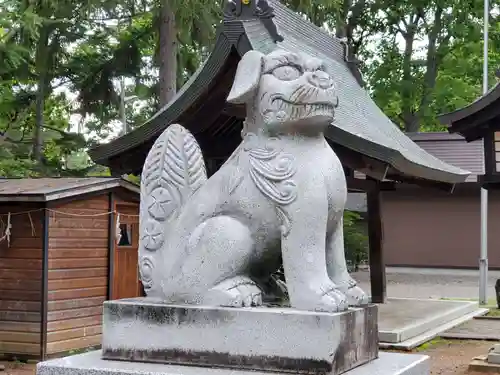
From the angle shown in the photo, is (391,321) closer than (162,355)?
No

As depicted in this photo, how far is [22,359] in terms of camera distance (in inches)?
360

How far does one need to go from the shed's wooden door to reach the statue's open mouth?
275 inches

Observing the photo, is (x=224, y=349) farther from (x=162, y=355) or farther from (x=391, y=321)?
(x=391, y=321)

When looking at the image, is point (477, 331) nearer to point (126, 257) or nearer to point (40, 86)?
point (126, 257)

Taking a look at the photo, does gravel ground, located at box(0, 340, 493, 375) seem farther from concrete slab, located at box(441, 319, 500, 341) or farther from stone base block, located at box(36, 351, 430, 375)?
stone base block, located at box(36, 351, 430, 375)

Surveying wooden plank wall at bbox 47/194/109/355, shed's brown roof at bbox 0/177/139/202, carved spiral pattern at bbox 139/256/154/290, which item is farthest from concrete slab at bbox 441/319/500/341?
carved spiral pattern at bbox 139/256/154/290

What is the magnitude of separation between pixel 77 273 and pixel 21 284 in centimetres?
75

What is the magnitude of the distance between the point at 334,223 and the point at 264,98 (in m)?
0.72

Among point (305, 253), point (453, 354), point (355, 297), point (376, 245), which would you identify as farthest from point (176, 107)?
point (305, 253)

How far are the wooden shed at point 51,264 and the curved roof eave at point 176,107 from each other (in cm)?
42

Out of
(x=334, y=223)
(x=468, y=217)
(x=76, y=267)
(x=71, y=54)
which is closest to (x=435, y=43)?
(x=468, y=217)

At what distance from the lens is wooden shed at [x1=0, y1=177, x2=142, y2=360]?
9.14 meters

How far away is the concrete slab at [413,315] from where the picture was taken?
10.0m

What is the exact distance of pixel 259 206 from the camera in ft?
11.7
